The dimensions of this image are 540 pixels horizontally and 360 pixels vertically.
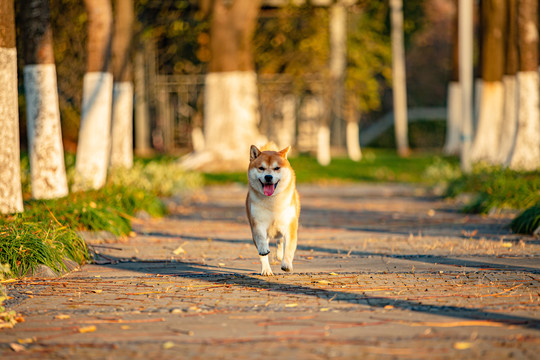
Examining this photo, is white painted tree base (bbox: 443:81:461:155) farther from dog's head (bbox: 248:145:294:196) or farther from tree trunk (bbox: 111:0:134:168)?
dog's head (bbox: 248:145:294:196)

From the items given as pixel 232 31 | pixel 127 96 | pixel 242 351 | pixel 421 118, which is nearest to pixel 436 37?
pixel 421 118

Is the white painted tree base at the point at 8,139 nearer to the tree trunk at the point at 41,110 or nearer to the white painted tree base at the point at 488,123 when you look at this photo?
the tree trunk at the point at 41,110

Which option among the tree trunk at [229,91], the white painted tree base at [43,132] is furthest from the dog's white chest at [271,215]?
the tree trunk at [229,91]

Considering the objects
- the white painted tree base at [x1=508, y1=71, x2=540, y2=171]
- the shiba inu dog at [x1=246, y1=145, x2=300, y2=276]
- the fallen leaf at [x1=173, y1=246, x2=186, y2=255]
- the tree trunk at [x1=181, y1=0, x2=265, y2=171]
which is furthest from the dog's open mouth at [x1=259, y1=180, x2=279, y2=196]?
the tree trunk at [x1=181, y1=0, x2=265, y2=171]

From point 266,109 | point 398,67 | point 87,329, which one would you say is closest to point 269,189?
point 87,329

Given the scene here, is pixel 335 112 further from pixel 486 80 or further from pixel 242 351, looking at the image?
pixel 242 351

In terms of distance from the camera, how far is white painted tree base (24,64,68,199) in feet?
38.1

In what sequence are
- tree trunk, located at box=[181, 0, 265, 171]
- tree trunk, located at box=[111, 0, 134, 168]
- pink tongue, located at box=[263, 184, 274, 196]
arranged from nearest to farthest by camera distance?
pink tongue, located at box=[263, 184, 274, 196]
tree trunk, located at box=[111, 0, 134, 168]
tree trunk, located at box=[181, 0, 265, 171]

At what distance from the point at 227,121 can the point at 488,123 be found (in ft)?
23.6

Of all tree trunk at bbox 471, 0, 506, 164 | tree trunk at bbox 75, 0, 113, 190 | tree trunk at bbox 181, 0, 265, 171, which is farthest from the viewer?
tree trunk at bbox 181, 0, 265, 171

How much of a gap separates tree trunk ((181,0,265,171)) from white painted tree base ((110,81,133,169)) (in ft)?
19.5

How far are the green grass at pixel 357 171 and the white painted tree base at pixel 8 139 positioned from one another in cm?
1135

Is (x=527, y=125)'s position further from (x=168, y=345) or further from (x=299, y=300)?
(x=168, y=345)

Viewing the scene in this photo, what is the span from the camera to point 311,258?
9.16 metres
